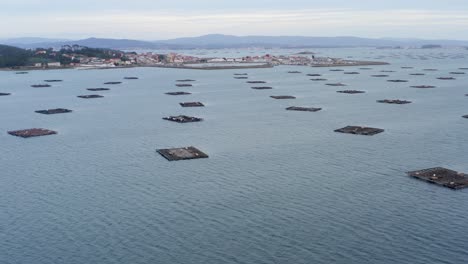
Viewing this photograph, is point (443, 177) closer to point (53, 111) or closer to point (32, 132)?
point (32, 132)

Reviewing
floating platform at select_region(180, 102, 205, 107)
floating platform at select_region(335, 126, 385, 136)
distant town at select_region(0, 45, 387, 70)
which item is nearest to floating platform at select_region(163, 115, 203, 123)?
floating platform at select_region(180, 102, 205, 107)

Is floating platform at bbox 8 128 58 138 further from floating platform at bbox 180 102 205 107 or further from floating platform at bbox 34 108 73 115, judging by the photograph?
floating platform at bbox 180 102 205 107

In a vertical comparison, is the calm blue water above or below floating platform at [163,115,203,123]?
below

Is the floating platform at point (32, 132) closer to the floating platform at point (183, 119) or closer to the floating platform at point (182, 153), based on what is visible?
the floating platform at point (183, 119)

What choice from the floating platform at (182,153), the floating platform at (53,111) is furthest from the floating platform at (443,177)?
the floating platform at (53,111)

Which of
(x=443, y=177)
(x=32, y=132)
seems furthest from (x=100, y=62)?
(x=443, y=177)

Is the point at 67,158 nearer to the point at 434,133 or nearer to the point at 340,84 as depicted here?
the point at 434,133
